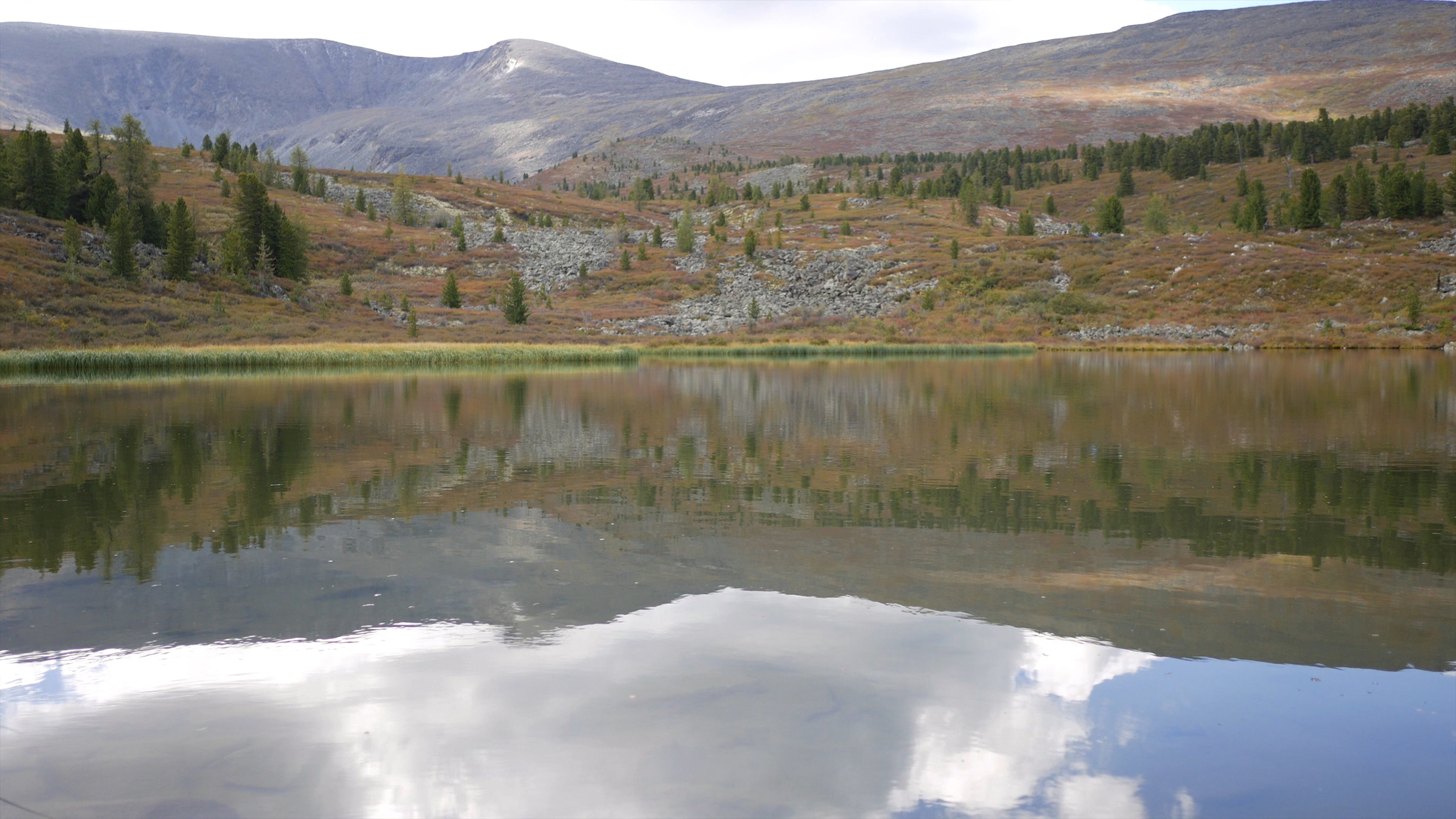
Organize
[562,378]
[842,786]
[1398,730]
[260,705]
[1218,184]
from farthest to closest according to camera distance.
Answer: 1. [1218,184]
2. [562,378]
3. [260,705]
4. [1398,730]
5. [842,786]

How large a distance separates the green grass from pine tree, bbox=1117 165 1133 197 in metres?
119

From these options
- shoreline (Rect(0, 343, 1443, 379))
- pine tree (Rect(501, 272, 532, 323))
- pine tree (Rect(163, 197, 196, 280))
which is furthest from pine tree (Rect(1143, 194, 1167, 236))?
pine tree (Rect(163, 197, 196, 280))

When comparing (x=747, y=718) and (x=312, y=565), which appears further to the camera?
(x=312, y=565)

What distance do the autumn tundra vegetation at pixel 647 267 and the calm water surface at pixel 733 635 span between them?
191 ft

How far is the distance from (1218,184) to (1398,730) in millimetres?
191748

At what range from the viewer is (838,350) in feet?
242

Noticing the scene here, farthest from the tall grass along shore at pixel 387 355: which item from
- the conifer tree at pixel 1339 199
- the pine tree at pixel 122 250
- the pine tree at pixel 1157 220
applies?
the conifer tree at pixel 1339 199

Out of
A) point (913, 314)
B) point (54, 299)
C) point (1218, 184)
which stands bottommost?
point (913, 314)

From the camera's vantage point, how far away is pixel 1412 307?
7338 centimetres

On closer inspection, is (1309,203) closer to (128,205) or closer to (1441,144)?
(1441,144)

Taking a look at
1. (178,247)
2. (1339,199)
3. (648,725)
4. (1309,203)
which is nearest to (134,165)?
(178,247)

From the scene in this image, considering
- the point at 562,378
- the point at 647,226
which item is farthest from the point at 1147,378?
the point at 647,226

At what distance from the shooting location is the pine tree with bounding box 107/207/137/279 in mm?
70375

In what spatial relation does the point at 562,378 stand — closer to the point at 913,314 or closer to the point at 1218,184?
the point at 913,314
